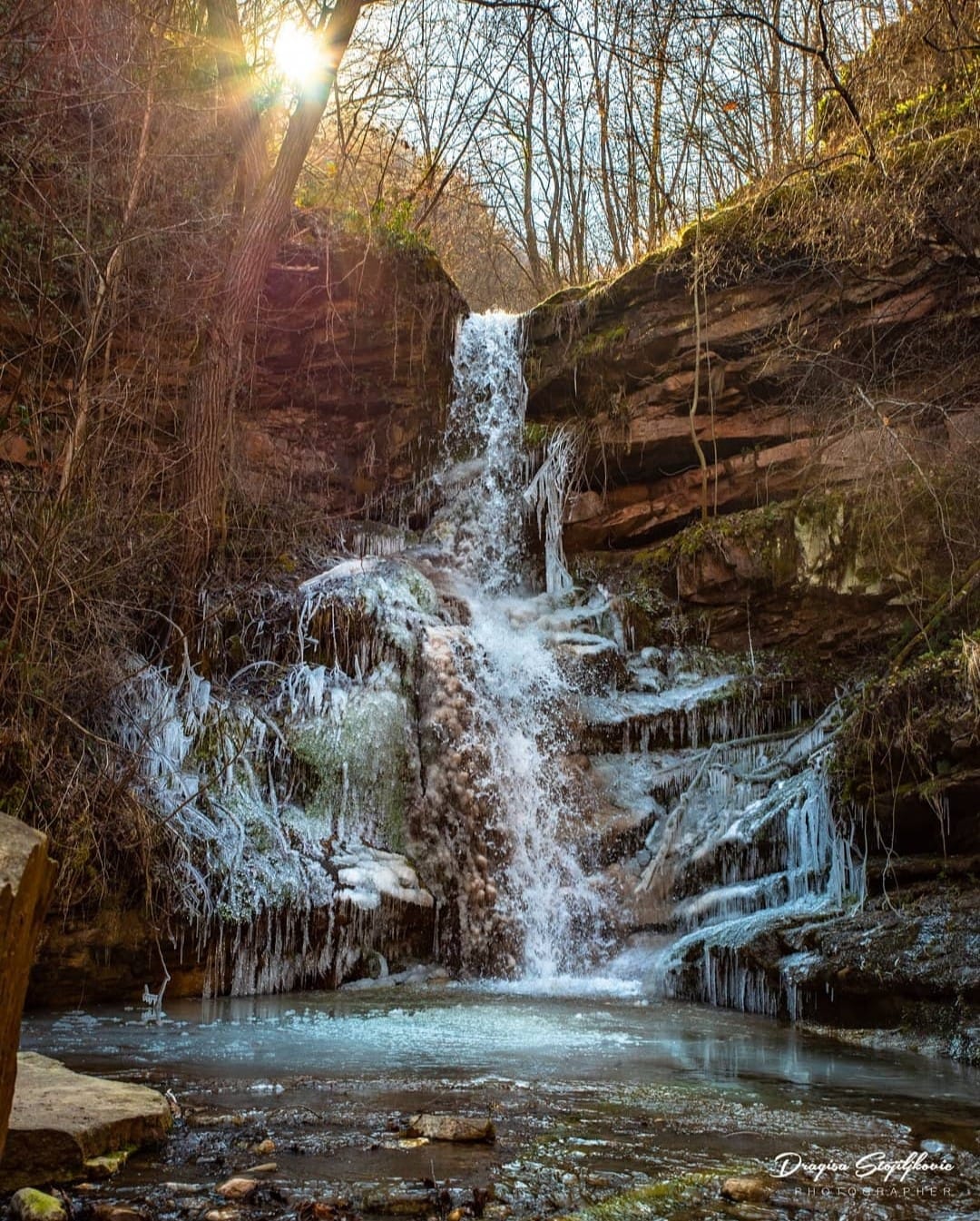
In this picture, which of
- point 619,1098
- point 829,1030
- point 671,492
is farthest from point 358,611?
point 619,1098

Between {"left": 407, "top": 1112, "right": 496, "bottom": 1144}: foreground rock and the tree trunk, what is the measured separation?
6.24 metres

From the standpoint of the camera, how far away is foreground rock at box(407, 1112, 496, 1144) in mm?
2844

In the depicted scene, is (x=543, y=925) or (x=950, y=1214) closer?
(x=950, y=1214)

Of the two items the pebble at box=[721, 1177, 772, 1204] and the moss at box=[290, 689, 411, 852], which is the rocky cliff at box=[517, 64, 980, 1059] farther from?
the pebble at box=[721, 1177, 772, 1204]

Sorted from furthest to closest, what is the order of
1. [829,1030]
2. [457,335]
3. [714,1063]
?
[457,335]
[829,1030]
[714,1063]

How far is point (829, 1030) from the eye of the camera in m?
5.53

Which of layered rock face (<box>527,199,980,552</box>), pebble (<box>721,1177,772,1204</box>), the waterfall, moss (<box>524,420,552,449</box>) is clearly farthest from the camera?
moss (<box>524,420,552,449</box>)

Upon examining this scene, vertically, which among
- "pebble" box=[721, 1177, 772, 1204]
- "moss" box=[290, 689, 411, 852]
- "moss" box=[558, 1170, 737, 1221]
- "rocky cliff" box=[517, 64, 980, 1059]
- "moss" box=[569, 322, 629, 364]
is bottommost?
"moss" box=[558, 1170, 737, 1221]

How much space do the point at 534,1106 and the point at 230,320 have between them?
7.72 m

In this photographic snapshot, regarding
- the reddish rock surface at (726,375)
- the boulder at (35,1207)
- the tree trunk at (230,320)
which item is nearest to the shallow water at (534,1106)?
the boulder at (35,1207)

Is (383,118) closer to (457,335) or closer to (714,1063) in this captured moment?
(457,335)

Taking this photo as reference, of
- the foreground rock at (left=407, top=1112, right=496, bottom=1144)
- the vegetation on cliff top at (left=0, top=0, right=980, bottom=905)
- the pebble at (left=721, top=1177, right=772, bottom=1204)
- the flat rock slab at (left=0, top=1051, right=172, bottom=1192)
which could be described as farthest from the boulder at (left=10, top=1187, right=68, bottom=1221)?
the vegetation on cliff top at (left=0, top=0, right=980, bottom=905)

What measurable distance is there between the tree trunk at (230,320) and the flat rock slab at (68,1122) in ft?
19.4

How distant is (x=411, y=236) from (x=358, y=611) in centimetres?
527
